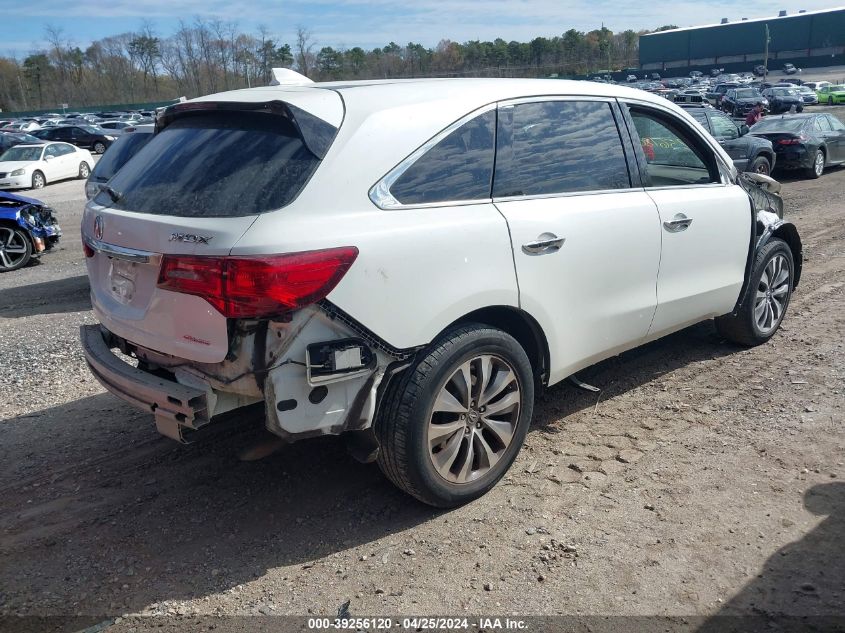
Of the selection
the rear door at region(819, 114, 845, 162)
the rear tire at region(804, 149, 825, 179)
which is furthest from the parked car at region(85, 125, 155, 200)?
the rear door at region(819, 114, 845, 162)

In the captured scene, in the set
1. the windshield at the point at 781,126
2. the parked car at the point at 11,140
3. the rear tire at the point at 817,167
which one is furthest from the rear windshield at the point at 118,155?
the parked car at the point at 11,140

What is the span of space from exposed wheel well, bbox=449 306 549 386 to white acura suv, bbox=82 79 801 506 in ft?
0.04

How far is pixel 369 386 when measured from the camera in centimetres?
312

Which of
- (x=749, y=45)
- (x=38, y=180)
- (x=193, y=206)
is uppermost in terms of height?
(x=749, y=45)

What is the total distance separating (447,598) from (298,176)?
1.83 metres

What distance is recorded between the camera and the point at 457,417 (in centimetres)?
348

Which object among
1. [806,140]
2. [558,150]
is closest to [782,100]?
[806,140]

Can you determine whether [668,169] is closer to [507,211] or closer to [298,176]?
[507,211]

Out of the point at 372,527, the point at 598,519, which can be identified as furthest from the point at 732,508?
the point at 372,527

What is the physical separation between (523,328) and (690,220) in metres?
1.51

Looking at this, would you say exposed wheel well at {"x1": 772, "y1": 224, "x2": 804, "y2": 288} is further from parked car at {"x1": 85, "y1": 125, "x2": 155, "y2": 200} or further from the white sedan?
the white sedan

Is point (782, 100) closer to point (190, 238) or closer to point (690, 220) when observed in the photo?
point (690, 220)

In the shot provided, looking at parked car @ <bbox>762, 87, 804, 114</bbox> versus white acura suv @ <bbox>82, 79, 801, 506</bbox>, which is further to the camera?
parked car @ <bbox>762, 87, 804, 114</bbox>

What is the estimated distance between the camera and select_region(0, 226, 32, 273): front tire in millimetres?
11039
